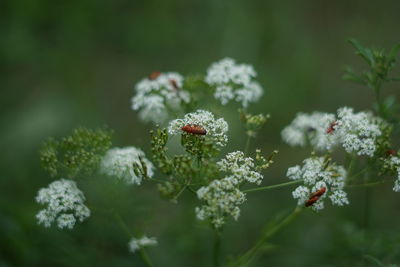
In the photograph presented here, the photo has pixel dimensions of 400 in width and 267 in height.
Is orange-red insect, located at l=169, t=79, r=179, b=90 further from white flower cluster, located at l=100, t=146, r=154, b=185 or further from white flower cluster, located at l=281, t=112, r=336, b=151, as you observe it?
white flower cluster, located at l=281, t=112, r=336, b=151

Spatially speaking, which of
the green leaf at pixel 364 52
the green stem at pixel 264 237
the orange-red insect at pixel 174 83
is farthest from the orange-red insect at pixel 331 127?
the orange-red insect at pixel 174 83

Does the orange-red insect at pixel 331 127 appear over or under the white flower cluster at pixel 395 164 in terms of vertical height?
over

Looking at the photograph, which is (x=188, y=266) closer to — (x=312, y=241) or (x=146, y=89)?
(x=312, y=241)

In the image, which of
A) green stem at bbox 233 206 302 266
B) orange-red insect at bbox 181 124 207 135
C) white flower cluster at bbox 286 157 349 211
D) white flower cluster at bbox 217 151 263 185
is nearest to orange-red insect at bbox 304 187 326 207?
white flower cluster at bbox 286 157 349 211

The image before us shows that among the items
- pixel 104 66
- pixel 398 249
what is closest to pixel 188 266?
pixel 398 249

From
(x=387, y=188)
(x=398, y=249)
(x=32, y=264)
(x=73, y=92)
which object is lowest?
(x=32, y=264)

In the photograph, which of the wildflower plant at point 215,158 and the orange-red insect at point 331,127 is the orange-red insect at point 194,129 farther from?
the orange-red insect at point 331,127
